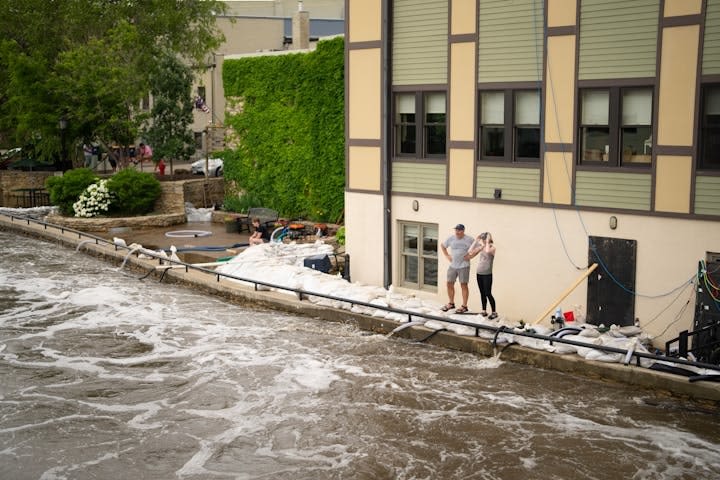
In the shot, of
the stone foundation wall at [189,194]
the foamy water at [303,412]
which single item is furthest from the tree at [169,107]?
the foamy water at [303,412]

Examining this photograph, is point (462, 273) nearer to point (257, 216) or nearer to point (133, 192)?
point (257, 216)

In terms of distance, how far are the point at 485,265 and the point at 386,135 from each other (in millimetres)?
4083

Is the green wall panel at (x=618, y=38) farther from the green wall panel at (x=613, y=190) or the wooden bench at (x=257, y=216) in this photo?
the wooden bench at (x=257, y=216)

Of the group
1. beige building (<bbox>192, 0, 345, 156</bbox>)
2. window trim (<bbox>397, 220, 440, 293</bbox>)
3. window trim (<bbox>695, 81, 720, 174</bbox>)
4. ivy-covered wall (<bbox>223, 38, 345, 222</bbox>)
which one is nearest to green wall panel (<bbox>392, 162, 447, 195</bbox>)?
window trim (<bbox>397, 220, 440, 293</bbox>)

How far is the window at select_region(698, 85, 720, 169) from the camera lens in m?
14.7

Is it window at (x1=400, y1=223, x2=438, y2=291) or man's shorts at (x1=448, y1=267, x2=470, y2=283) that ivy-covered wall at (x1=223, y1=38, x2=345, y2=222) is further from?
man's shorts at (x1=448, y1=267, x2=470, y2=283)

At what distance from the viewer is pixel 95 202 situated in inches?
1227

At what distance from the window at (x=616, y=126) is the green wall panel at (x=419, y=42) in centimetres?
320

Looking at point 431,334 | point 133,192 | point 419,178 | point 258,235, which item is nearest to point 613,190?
point 431,334

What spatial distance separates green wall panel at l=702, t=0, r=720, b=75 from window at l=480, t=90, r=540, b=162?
125 inches

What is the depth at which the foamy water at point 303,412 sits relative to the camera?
38.0 ft

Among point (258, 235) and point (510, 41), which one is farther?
point (258, 235)

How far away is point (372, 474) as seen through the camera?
11273mm

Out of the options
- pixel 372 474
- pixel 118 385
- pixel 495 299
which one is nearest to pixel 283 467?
pixel 372 474
